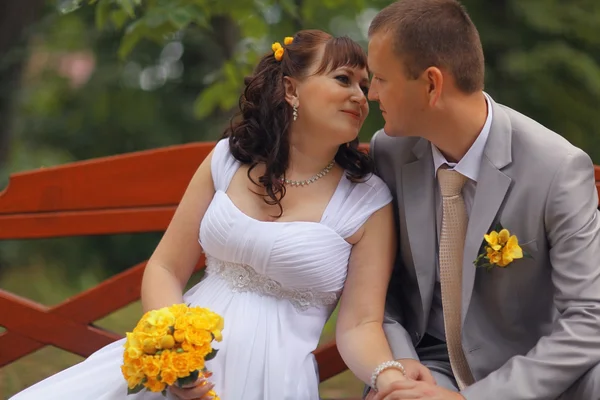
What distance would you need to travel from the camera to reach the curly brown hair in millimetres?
3387

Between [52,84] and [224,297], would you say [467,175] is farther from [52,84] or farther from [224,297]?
[52,84]

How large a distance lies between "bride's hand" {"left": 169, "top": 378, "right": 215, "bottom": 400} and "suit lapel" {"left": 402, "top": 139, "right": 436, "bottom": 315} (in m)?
0.84

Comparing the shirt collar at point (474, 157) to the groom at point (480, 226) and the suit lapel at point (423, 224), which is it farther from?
the suit lapel at point (423, 224)

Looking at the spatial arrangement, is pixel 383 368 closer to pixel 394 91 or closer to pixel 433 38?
pixel 394 91

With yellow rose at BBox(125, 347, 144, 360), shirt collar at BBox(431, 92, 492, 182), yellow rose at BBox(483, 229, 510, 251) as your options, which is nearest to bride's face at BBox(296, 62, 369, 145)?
shirt collar at BBox(431, 92, 492, 182)

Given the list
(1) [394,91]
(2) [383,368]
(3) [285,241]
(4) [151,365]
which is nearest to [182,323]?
(4) [151,365]

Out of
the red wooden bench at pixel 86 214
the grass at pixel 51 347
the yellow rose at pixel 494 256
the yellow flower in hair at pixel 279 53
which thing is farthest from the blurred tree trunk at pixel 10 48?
the yellow rose at pixel 494 256

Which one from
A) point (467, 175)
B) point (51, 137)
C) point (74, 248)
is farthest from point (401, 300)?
point (51, 137)

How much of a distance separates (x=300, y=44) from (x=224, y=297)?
3.23ft

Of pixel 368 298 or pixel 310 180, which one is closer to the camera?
pixel 368 298

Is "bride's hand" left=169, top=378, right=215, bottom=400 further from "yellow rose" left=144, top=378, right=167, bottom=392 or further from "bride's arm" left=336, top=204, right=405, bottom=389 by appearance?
"bride's arm" left=336, top=204, right=405, bottom=389

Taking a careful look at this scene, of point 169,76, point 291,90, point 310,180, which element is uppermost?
point 291,90

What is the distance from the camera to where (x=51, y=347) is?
5445 millimetres

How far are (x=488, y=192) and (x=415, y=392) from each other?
0.71m
